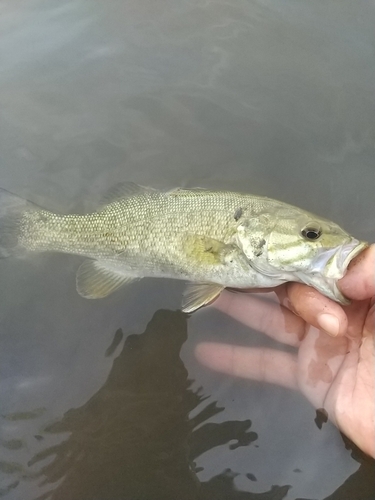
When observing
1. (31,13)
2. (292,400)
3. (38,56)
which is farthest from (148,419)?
(31,13)

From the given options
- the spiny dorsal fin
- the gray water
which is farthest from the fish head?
the spiny dorsal fin

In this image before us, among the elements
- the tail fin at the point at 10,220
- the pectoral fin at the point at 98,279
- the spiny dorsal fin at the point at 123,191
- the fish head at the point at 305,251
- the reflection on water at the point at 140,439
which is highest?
the fish head at the point at 305,251

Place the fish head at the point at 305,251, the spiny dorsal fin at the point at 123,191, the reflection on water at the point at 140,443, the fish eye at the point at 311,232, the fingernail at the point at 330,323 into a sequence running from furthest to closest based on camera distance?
the spiny dorsal fin at the point at 123,191, the reflection on water at the point at 140,443, the fish eye at the point at 311,232, the fish head at the point at 305,251, the fingernail at the point at 330,323

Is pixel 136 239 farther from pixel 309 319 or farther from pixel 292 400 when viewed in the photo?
pixel 292 400

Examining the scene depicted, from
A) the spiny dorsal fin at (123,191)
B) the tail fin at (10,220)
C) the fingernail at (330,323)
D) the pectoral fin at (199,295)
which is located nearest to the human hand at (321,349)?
the fingernail at (330,323)

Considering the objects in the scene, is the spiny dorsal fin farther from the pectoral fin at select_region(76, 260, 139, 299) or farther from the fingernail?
the fingernail

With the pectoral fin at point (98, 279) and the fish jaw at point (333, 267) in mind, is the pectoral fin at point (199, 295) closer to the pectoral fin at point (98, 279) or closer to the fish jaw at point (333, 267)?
the pectoral fin at point (98, 279)

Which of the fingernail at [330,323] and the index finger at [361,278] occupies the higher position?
the index finger at [361,278]
